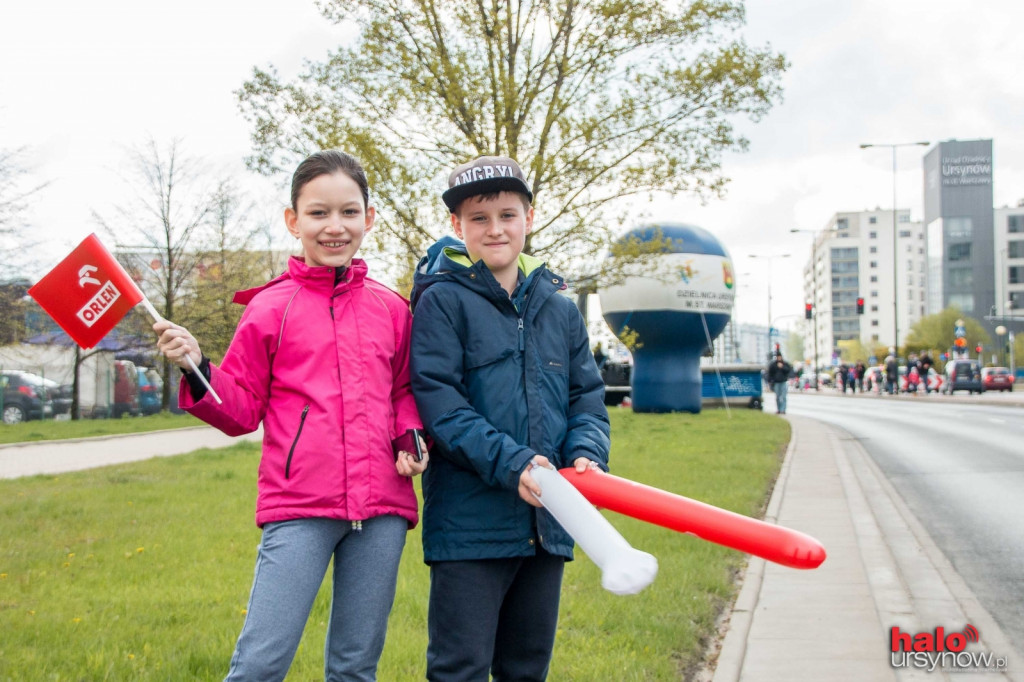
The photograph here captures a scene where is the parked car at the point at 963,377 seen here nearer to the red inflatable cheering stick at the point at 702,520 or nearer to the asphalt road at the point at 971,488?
the asphalt road at the point at 971,488

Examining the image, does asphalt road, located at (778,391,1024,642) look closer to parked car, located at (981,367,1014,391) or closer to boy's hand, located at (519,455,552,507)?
boy's hand, located at (519,455,552,507)

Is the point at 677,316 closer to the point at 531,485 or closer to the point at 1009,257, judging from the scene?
the point at 531,485

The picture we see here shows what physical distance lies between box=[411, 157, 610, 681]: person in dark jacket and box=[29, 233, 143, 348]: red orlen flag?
825mm

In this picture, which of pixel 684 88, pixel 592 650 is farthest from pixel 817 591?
pixel 684 88

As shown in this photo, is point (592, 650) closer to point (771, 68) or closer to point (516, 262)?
point (516, 262)

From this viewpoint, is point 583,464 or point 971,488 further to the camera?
point 971,488

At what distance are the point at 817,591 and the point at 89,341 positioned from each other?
162 inches

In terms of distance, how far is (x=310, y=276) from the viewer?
2.59m

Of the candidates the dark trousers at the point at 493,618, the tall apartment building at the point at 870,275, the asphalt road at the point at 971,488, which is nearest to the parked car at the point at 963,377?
the asphalt road at the point at 971,488

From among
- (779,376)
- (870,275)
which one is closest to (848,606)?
(779,376)

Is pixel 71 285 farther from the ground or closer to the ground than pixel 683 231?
closer to the ground

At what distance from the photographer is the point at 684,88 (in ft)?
41.8

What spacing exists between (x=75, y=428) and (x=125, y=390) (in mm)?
8550

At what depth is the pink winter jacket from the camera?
2377 millimetres
